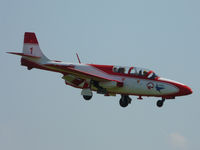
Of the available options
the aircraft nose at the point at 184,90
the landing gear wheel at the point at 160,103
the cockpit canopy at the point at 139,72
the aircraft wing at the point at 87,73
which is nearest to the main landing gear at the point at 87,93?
the aircraft wing at the point at 87,73

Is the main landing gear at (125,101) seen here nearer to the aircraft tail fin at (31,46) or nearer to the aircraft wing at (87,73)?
the aircraft wing at (87,73)

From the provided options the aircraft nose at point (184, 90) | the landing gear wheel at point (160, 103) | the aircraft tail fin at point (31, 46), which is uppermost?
the aircraft tail fin at point (31, 46)

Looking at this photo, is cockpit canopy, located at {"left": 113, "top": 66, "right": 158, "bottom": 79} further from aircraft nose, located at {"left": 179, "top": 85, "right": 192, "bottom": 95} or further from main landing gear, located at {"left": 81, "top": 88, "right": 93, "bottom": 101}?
main landing gear, located at {"left": 81, "top": 88, "right": 93, "bottom": 101}

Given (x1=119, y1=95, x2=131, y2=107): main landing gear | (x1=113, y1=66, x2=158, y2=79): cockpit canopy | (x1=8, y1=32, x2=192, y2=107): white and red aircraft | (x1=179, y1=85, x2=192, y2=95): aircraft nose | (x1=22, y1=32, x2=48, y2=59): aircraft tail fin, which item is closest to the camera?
(x1=179, y1=85, x2=192, y2=95): aircraft nose

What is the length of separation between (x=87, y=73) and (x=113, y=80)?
190cm

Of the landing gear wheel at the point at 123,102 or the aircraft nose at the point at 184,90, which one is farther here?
the landing gear wheel at the point at 123,102

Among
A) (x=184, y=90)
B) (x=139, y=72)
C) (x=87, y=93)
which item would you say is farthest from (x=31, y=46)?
(x=184, y=90)

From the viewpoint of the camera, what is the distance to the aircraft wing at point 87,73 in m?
34.4

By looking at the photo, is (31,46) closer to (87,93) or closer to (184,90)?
(87,93)

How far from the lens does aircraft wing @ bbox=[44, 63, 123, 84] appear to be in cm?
3441

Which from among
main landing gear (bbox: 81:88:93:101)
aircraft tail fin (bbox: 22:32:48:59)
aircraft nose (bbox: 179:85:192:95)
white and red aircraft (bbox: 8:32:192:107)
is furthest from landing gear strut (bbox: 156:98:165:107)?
aircraft tail fin (bbox: 22:32:48:59)

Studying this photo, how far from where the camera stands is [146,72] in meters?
34.4

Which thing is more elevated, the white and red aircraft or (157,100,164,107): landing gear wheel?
the white and red aircraft

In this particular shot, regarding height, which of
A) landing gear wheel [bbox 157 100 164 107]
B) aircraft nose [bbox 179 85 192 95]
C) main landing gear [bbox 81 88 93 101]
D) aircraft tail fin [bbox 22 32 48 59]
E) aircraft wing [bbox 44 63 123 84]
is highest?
aircraft tail fin [bbox 22 32 48 59]
